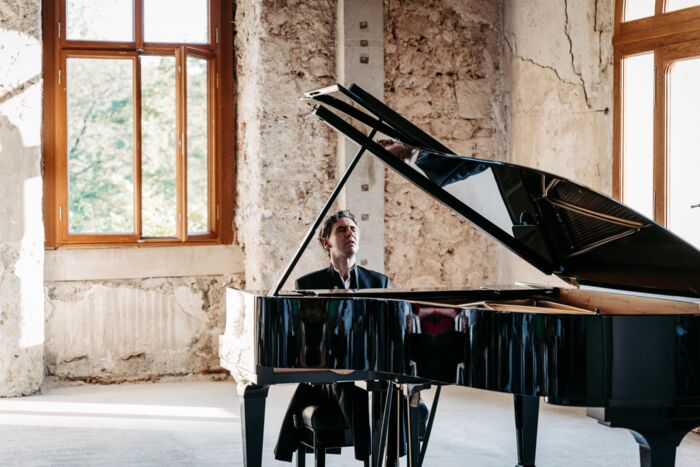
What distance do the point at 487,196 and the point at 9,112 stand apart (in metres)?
3.78

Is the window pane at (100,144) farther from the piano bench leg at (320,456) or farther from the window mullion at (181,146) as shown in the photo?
the piano bench leg at (320,456)

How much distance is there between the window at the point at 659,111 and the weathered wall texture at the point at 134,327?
2.85 m

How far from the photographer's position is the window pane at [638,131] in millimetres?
5434

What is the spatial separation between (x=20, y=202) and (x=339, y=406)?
3.26 metres

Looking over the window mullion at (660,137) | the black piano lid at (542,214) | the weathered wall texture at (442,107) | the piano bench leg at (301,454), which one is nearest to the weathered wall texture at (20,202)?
the weathered wall texture at (442,107)

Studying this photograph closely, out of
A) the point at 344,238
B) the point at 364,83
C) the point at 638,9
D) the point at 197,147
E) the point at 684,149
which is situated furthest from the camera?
the point at 197,147

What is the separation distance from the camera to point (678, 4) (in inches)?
206

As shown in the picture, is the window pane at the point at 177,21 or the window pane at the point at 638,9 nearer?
the window pane at the point at 638,9

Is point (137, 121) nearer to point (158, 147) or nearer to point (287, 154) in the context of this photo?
point (158, 147)

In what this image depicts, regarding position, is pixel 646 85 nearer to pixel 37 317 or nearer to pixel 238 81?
pixel 238 81

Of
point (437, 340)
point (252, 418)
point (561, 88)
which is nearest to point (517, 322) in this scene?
point (437, 340)

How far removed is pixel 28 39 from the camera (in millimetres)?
6207

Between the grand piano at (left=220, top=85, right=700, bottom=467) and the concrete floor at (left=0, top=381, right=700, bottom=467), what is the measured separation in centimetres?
108

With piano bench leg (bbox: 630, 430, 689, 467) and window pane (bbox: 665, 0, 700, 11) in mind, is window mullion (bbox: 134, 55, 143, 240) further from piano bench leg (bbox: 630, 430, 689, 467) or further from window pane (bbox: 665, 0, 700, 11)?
piano bench leg (bbox: 630, 430, 689, 467)
